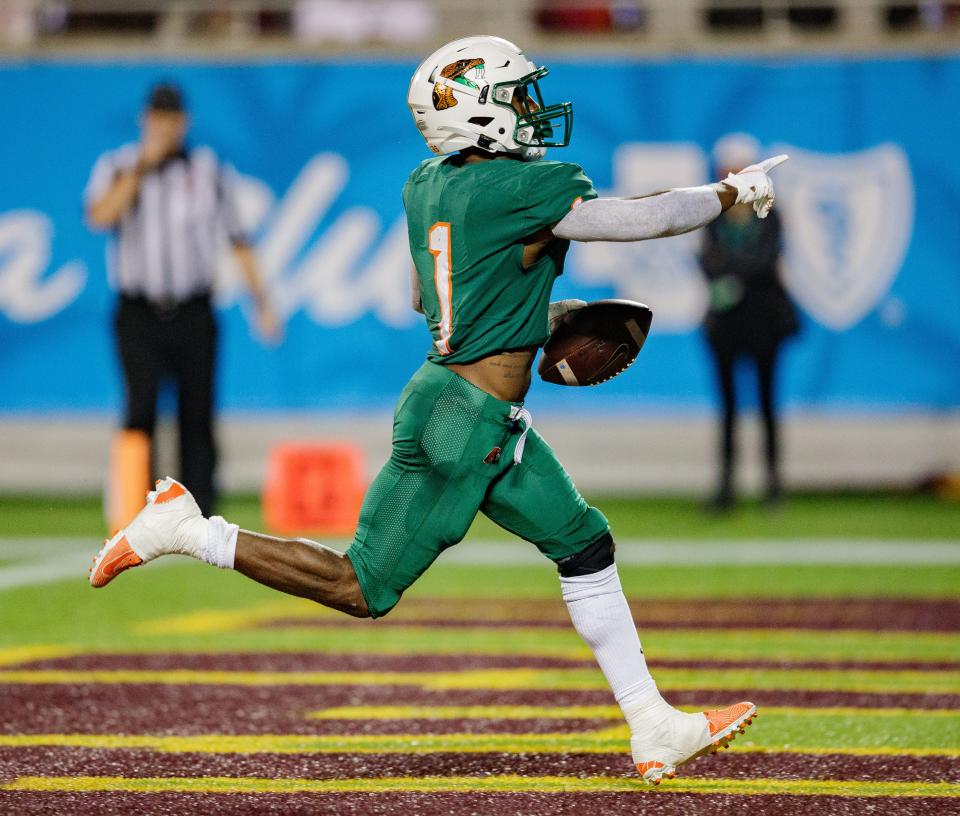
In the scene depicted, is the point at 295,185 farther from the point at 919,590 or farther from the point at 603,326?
the point at 603,326

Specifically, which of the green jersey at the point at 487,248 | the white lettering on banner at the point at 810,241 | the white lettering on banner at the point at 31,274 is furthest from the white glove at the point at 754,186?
the white lettering on banner at the point at 31,274

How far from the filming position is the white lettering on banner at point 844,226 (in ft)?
37.7

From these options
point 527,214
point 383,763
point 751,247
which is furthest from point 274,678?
point 751,247

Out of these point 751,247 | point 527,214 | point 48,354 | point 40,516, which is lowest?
point 40,516

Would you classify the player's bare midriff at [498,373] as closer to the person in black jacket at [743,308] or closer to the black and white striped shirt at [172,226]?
the black and white striped shirt at [172,226]

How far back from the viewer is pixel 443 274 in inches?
148

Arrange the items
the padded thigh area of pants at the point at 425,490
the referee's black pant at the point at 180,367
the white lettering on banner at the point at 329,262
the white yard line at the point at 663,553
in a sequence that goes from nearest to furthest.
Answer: the padded thigh area of pants at the point at 425,490 < the white yard line at the point at 663,553 < the referee's black pant at the point at 180,367 < the white lettering on banner at the point at 329,262

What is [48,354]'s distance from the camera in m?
11.7

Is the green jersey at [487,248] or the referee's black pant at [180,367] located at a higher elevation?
the green jersey at [487,248]

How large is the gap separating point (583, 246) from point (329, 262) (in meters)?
1.70

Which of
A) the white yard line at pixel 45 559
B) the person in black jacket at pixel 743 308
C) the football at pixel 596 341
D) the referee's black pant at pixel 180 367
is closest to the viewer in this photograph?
the football at pixel 596 341

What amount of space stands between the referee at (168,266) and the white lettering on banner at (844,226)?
4474 mm

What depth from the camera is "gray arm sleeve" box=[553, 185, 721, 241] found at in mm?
3566

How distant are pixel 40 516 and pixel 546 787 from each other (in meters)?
7.33
